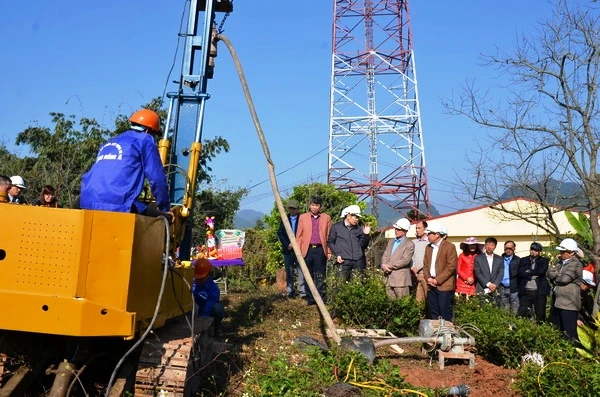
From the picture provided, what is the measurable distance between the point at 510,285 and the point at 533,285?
36 cm

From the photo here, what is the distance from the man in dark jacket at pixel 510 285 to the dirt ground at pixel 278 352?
7.71 feet

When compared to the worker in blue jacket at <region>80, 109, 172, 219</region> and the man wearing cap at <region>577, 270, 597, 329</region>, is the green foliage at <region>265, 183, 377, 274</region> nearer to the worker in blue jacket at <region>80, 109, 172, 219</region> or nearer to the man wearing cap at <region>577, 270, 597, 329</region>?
the man wearing cap at <region>577, 270, 597, 329</region>

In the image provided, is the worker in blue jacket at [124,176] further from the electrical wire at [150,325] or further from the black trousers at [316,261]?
the black trousers at [316,261]

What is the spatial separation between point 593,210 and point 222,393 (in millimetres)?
5531

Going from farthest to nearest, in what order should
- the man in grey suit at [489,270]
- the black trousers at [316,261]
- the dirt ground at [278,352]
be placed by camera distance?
1. the black trousers at [316,261]
2. the man in grey suit at [489,270]
3. the dirt ground at [278,352]

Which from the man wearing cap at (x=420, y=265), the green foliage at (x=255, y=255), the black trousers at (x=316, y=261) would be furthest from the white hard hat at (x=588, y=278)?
the green foliage at (x=255, y=255)

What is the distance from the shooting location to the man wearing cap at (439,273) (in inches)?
352

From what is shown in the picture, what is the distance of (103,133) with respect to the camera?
17906mm

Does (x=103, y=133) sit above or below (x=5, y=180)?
above

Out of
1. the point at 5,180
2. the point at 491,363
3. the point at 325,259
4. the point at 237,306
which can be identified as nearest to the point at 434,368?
the point at 491,363

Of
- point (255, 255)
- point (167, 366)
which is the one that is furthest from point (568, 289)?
point (255, 255)

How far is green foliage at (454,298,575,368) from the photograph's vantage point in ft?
23.9

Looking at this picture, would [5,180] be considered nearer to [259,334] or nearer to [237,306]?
[259,334]

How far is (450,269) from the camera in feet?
29.2
